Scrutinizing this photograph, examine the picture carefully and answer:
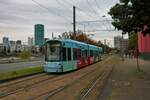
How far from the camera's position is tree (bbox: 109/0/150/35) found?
2881cm

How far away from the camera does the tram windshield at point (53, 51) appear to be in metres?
31.1

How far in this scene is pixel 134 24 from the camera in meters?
33.3

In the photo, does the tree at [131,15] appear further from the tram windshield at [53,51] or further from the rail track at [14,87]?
the rail track at [14,87]

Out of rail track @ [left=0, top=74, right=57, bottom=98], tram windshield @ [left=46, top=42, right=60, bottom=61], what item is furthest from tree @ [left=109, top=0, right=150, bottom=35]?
rail track @ [left=0, top=74, right=57, bottom=98]

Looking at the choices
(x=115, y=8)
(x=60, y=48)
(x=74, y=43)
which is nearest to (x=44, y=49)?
(x=60, y=48)

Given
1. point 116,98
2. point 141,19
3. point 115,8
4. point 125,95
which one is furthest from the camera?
point 115,8

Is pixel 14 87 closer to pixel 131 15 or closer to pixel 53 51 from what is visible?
pixel 53 51

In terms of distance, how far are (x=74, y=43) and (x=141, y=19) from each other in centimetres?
824

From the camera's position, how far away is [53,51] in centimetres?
3127

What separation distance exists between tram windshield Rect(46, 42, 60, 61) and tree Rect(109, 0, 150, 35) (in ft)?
23.7

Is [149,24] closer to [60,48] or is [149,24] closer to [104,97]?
[60,48]

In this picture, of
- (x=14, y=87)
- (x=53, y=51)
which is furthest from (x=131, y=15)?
(x=14, y=87)

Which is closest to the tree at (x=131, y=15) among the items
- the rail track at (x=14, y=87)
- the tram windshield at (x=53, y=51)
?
the tram windshield at (x=53, y=51)

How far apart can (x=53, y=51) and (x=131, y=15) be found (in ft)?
27.0
